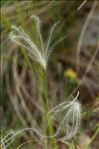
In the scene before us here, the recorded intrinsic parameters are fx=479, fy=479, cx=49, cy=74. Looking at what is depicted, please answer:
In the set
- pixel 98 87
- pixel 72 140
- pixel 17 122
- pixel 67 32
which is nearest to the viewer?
pixel 72 140

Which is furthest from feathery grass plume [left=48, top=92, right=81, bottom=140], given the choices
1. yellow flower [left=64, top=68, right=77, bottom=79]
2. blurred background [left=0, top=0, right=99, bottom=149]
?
yellow flower [left=64, top=68, right=77, bottom=79]

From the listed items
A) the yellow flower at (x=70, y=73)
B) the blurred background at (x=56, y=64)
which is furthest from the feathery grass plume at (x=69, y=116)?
the yellow flower at (x=70, y=73)

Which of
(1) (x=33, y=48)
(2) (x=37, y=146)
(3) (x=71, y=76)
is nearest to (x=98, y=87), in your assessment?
(3) (x=71, y=76)

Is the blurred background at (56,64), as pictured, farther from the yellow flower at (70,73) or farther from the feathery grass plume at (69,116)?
the feathery grass plume at (69,116)

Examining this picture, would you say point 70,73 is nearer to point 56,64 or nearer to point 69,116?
point 56,64

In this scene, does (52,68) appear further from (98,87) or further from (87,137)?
(87,137)

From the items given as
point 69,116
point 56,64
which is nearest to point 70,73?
point 56,64

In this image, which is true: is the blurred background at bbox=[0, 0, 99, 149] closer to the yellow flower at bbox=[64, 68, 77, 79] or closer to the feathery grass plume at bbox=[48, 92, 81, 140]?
the yellow flower at bbox=[64, 68, 77, 79]

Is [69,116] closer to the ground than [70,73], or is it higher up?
higher up
